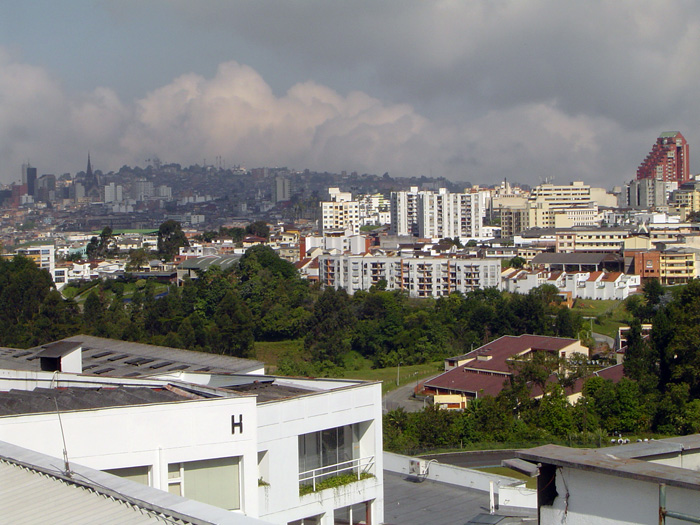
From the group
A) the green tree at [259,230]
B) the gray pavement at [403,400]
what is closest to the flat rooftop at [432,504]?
the gray pavement at [403,400]

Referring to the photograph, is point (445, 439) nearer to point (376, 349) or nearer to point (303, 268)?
point (376, 349)

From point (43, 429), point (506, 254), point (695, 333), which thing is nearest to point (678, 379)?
point (695, 333)

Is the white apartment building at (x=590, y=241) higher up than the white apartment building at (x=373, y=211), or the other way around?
the white apartment building at (x=373, y=211)

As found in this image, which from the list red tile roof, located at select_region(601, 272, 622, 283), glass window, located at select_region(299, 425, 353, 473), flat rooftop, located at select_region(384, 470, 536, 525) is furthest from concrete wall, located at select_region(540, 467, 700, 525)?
red tile roof, located at select_region(601, 272, 622, 283)

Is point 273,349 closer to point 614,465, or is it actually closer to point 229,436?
point 229,436

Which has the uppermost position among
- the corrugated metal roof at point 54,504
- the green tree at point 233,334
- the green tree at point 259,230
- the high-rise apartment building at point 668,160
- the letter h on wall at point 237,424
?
the high-rise apartment building at point 668,160

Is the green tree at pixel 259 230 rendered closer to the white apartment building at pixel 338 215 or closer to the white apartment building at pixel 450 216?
the white apartment building at pixel 338 215
